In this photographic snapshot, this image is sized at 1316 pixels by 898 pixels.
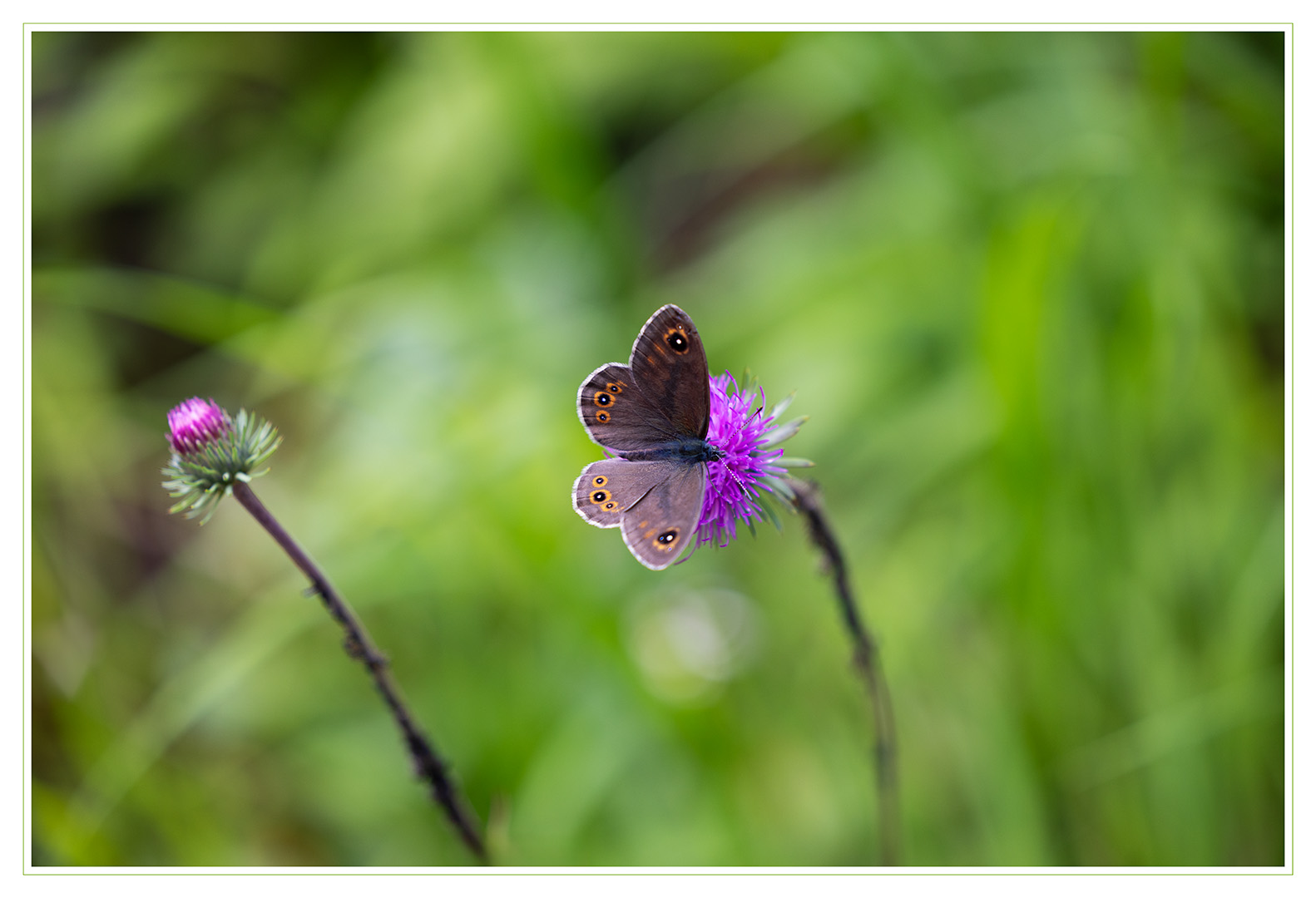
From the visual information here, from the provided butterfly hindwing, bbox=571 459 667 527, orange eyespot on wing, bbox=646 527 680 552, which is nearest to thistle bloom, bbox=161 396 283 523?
butterfly hindwing, bbox=571 459 667 527

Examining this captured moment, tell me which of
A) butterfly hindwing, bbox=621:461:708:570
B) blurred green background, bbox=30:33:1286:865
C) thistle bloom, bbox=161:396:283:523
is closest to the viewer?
butterfly hindwing, bbox=621:461:708:570

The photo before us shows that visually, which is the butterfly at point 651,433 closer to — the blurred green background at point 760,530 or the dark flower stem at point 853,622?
the dark flower stem at point 853,622

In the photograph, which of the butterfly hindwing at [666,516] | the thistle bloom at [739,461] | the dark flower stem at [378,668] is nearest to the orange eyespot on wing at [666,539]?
the butterfly hindwing at [666,516]

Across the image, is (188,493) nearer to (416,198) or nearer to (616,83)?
(416,198)

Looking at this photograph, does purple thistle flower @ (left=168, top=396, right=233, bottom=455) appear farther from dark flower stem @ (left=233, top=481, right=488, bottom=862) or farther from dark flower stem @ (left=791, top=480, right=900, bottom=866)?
dark flower stem @ (left=791, top=480, right=900, bottom=866)

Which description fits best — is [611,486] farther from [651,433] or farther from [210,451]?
[210,451]

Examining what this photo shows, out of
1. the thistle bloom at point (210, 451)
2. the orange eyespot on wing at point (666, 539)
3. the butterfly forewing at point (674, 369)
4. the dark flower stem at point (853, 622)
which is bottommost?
the dark flower stem at point (853, 622)
